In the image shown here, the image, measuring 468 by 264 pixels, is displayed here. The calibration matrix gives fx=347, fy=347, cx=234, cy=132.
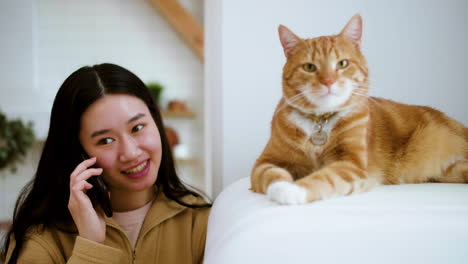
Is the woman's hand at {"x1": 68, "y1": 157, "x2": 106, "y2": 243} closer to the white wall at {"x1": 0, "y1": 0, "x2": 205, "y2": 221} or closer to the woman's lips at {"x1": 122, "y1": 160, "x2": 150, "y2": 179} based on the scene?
the woman's lips at {"x1": 122, "y1": 160, "x2": 150, "y2": 179}

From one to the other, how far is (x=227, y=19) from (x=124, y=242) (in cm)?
72

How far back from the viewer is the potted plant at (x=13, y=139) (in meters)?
3.10

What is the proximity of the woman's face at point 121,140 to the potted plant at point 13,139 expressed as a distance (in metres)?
2.58

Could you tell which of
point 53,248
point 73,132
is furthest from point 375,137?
point 53,248

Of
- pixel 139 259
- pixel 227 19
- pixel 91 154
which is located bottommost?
pixel 139 259

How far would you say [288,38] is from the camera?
84 cm

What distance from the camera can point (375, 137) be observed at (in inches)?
35.1

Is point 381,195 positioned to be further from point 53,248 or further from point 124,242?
point 53,248

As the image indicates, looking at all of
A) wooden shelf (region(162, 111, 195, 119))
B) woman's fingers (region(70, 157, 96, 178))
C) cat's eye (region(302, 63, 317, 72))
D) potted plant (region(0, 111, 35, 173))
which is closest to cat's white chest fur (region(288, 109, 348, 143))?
cat's eye (region(302, 63, 317, 72))

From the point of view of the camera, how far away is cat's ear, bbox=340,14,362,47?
0.82 metres

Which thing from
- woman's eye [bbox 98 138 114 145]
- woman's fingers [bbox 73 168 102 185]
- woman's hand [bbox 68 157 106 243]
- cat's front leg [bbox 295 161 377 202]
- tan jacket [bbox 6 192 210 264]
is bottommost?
tan jacket [bbox 6 192 210 264]

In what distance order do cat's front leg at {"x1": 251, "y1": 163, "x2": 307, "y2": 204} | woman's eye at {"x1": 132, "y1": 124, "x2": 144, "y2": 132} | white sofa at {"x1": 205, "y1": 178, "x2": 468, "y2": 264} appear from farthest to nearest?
1. woman's eye at {"x1": 132, "y1": 124, "x2": 144, "y2": 132}
2. cat's front leg at {"x1": 251, "y1": 163, "x2": 307, "y2": 204}
3. white sofa at {"x1": 205, "y1": 178, "x2": 468, "y2": 264}

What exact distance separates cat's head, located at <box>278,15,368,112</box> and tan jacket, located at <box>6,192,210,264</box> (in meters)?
0.55

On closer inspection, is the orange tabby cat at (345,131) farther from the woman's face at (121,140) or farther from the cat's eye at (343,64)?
the woman's face at (121,140)
